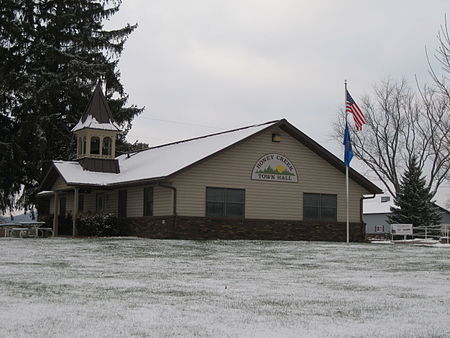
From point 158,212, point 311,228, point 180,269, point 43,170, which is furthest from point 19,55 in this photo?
point 180,269

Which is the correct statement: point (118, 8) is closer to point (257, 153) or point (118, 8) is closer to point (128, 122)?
point (128, 122)

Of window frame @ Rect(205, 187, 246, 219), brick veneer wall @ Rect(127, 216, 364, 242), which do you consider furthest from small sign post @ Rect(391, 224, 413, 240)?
window frame @ Rect(205, 187, 246, 219)

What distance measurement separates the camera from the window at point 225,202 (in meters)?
28.4

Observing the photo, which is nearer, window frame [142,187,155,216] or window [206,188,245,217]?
window [206,188,245,217]

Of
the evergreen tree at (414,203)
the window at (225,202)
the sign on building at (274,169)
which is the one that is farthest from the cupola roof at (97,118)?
the evergreen tree at (414,203)

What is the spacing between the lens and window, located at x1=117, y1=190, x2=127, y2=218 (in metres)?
31.1

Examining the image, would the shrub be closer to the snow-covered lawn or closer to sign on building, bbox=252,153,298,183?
sign on building, bbox=252,153,298,183

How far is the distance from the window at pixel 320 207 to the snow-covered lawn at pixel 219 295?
11678mm

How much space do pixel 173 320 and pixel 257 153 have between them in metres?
21.7

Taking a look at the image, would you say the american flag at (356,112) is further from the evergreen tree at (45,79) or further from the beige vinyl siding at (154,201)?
the evergreen tree at (45,79)

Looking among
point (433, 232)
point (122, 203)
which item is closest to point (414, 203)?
point (433, 232)

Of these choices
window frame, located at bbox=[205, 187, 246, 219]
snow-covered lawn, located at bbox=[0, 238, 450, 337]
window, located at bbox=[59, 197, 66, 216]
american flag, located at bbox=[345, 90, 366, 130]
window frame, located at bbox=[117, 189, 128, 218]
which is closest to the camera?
snow-covered lawn, located at bbox=[0, 238, 450, 337]

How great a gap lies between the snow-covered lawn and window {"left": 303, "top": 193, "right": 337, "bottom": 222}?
1168 centimetres

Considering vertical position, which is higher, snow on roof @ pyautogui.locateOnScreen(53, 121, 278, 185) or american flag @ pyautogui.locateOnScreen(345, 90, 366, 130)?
american flag @ pyautogui.locateOnScreen(345, 90, 366, 130)
